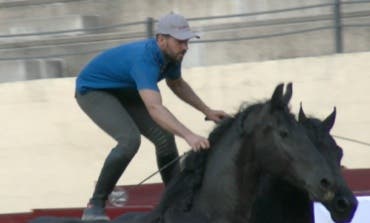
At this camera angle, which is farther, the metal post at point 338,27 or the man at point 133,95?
the metal post at point 338,27

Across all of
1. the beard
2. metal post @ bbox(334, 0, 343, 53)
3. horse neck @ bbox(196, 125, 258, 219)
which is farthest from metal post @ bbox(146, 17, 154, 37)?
horse neck @ bbox(196, 125, 258, 219)

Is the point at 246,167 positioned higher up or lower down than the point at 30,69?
higher up

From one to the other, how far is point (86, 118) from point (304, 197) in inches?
231

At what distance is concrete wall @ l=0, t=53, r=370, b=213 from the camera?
1023cm

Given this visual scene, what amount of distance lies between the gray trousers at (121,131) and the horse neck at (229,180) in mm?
618

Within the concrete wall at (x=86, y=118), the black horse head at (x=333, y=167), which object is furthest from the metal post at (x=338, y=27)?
the black horse head at (x=333, y=167)

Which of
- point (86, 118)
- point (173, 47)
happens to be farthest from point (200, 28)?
point (173, 47)

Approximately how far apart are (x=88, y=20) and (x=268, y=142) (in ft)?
29.9

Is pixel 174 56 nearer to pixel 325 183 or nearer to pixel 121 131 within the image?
pixel 121 131

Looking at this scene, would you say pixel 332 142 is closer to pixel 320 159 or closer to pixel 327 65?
pixel 320 159

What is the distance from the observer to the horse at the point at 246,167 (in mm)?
4875

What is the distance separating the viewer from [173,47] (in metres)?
5.63

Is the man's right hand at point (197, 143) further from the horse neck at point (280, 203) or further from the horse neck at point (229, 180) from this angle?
the horse neck at point (280, 203)

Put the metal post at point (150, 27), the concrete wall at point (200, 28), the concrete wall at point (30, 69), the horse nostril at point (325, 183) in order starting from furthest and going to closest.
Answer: the concrete wall at point (30, 69)
the concrete wall at point (200, 28)
the metal post at point (150, 27)
the horse nostril at point (325, 183)
